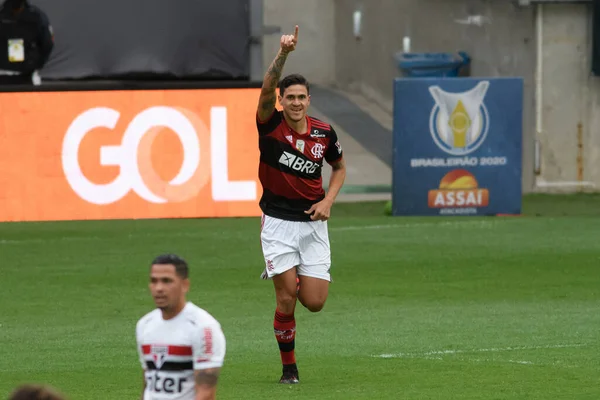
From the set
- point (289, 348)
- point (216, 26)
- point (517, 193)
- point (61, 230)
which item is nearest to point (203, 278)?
point (61, 230)

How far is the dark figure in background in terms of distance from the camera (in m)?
22.6

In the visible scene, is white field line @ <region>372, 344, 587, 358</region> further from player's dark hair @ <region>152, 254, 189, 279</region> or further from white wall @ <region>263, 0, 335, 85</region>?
white wall @ <region>263, 0, 335, 85</region>

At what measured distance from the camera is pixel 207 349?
6.39 m

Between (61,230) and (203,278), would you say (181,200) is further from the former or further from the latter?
(203,278)

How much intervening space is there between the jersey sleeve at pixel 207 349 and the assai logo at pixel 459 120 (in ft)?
53.0

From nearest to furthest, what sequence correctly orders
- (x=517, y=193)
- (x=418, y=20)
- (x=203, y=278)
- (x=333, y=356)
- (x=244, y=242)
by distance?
(x=333, y=356)
(x=203, y=278)
(x=244, y=242)
(x=517, y=193)
(x=418, y=20)

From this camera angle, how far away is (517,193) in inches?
885

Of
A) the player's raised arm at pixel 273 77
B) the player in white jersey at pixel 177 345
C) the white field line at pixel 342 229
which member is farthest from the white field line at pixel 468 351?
the white field line at pixel 342 229

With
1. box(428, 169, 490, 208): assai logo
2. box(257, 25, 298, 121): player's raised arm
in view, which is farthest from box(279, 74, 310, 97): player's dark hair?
box(428, 169, 490, 208): assai logo

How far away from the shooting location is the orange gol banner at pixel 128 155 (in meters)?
20.6

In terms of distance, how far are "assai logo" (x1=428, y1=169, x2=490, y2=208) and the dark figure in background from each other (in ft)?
21.4

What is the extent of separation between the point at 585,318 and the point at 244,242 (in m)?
6.65

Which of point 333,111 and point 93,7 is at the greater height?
point 93,7

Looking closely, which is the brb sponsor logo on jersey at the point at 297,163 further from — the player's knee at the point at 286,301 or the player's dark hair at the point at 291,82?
the player's knee at the point at 286,301
